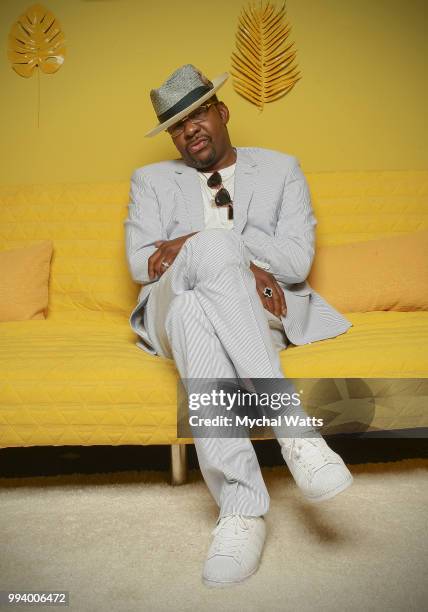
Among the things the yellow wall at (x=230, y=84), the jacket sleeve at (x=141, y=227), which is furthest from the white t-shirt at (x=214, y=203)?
the yellow wall at (x=230, y=84)

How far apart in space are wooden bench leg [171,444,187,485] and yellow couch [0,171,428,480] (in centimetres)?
10

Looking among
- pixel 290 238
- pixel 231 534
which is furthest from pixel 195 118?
pixel 231 534

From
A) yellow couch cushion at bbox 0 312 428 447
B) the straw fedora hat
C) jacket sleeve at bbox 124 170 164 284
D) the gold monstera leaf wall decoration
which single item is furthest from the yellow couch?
the gold monstera leaf wall decoration

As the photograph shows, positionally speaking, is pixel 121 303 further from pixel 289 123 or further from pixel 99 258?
pixel 289 123

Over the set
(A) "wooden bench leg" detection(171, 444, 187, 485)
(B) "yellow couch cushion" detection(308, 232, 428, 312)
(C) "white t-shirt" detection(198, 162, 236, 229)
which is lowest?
(A) "wooden bench leg" detection(171, 444, 187, 485)

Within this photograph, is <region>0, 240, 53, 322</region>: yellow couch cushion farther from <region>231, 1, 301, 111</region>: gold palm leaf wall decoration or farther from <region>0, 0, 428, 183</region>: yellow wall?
<region>231, 1, 301, 111</region>: gold palm leaf wall decoration

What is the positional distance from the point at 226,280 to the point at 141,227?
2.32ft

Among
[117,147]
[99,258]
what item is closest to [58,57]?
[117,147]

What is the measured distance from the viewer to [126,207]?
90.5 inches

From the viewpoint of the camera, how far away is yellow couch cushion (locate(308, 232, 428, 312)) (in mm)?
2031

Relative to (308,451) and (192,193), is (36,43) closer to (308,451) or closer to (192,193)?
(192,193)

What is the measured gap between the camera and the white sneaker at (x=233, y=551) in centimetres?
112

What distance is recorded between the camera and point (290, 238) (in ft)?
6.18

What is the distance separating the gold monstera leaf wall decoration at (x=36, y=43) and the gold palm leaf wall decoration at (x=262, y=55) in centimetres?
76
